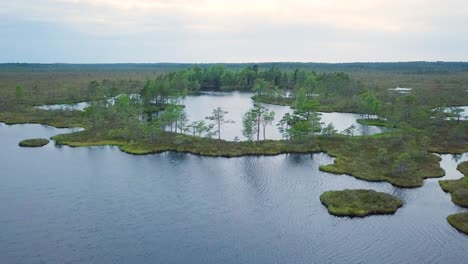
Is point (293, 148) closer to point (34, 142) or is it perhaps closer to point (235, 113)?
point (235, 113)

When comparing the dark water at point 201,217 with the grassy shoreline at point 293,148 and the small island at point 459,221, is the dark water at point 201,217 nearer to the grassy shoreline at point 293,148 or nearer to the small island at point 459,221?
the small island at point 459,221

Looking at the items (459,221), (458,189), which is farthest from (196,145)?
(459,221)

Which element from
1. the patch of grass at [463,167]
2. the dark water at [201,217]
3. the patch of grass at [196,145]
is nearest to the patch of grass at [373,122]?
the patch of grass at [196,145]

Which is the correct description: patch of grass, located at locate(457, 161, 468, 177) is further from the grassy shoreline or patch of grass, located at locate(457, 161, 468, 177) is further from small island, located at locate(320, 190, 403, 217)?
small island, located at locate(320, 190, 403, 217)

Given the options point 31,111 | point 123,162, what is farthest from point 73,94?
point 123,162

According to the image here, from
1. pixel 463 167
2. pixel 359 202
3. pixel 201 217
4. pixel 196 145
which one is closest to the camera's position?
pixel 201 217
